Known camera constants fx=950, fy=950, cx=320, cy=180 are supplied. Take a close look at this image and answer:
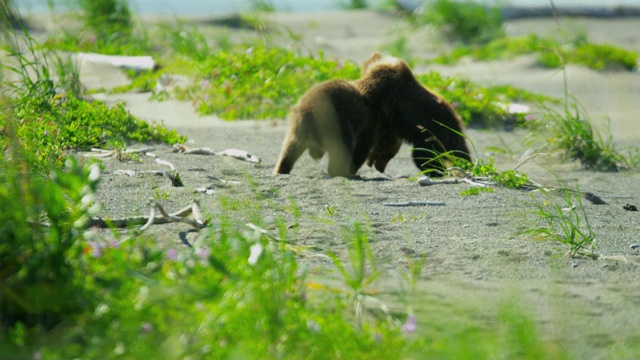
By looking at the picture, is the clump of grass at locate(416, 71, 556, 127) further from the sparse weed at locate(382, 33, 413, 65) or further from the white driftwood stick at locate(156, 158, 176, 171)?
the white driftwood stick at locate(156, 158, 176, 171)

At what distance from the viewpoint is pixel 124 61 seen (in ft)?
37.1

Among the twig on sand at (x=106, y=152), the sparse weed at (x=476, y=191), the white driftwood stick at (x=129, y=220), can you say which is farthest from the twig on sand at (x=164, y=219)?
the sparse weed at (x=476, y=191)

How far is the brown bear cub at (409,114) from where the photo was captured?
8.16m

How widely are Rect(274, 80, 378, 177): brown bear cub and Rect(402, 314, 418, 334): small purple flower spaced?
12.9ft

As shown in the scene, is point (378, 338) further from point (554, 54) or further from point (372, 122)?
point (554, 54)

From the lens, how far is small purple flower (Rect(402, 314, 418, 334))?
3.53 metres

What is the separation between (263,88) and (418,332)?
674 centimetres

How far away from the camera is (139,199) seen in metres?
5.73

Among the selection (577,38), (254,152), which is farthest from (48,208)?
(577,38)

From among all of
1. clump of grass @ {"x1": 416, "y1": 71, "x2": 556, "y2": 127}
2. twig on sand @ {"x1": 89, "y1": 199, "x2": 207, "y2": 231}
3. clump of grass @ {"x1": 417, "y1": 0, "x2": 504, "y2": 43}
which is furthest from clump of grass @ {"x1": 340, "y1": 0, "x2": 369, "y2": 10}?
twig on sand @ {"x1": 89, "y1": 199, "x2": 207, "y2": 231}

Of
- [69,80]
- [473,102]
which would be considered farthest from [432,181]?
[69,80]

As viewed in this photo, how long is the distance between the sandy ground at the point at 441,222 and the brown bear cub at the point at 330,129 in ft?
0.73

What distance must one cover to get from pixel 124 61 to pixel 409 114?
451cm

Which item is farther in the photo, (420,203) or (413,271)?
(420,203)
